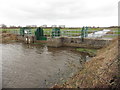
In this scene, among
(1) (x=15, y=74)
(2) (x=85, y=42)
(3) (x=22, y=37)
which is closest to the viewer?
(1) (x=15, y=74)

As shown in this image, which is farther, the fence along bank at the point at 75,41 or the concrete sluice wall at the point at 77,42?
the fence along bank at the point at 75,41

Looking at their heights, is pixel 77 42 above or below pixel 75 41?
below

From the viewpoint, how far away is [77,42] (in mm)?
17422

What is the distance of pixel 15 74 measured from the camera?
25.2 ft

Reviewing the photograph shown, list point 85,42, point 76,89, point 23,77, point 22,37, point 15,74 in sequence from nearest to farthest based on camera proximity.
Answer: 1. point 76,89
2. point 23,77
3. point 15,74
4. point 85,42
5. point 22,37

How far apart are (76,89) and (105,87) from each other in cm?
101

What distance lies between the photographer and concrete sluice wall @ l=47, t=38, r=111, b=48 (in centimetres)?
1586

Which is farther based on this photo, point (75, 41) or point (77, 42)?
point (75, 41)

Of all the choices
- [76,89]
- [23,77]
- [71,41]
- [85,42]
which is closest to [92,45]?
[85,42]

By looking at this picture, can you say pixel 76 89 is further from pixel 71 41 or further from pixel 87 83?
pixel 71 41

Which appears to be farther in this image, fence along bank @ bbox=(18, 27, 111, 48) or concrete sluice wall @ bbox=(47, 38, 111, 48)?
fence along bank @ bbox=(18, 27, 111, 48)

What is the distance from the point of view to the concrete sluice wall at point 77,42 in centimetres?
1586

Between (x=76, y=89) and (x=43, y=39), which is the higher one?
(x=43, y=39)

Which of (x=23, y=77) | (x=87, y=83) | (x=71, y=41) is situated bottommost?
(x=23, y=77)
